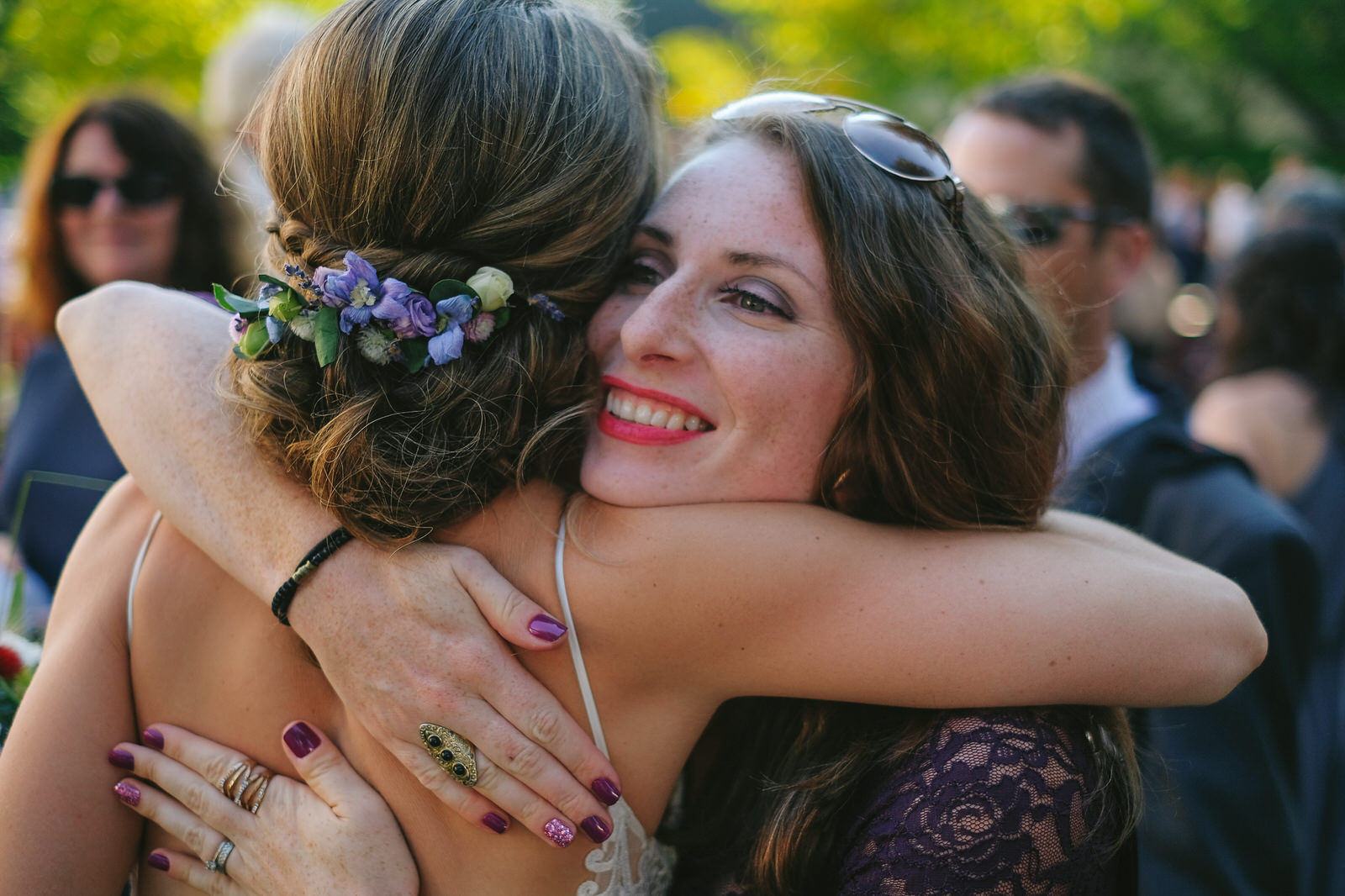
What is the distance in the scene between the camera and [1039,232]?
11.5ft

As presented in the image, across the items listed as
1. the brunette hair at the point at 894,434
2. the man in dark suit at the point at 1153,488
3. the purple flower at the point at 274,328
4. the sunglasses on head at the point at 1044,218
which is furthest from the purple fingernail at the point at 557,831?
the sunglasses on head at the point at 1044,218

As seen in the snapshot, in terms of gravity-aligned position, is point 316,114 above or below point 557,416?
above

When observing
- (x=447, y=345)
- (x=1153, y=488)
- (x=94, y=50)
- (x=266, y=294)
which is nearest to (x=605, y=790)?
(x=447, y=345)

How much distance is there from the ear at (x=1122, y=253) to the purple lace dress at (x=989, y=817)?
2.28 meters

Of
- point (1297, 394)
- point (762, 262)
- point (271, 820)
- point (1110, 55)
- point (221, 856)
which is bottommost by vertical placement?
point (221, 856)

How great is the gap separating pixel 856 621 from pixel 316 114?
1275mm

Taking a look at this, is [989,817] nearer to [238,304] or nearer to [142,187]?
[238,304]

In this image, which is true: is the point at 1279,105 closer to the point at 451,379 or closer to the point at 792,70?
the point at 792,70

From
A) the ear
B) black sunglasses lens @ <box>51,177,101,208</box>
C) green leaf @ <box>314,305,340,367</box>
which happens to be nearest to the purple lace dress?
green leaf @ <box>314,305,340,367</box>

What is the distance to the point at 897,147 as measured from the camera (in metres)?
2.08

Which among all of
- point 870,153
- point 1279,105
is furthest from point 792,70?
point 870,153

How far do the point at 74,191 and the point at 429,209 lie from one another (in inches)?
119

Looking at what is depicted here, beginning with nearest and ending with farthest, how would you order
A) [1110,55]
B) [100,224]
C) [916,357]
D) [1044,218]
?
[916,357]
[1044,218]
[100,224]
[1110,55]

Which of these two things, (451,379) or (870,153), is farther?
(870,153)
